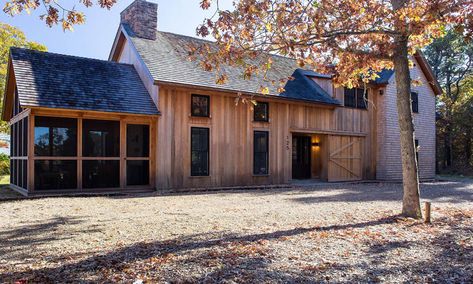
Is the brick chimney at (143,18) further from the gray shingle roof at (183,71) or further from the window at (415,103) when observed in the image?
the window at (415,103)

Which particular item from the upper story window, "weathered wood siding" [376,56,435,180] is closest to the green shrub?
the upper story window

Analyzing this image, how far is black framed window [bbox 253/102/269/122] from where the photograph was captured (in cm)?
1455

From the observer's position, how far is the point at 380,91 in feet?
59.5

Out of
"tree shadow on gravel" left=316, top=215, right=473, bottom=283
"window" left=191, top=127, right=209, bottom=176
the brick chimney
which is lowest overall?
"tree shadow on gravel" left=316, top=215, right=473, bottom=283

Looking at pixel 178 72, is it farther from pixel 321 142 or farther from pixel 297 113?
pixel 321 142

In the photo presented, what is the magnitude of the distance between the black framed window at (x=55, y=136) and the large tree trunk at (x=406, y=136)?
354 inches

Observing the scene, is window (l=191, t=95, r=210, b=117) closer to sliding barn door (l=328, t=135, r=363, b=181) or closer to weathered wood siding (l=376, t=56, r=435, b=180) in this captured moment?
sliding barn door (l=328, t=135, r=363, b=181)

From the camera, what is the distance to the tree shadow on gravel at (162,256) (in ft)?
13.2

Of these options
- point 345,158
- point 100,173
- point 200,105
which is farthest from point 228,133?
point 345,158

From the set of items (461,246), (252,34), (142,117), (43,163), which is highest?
(252,34)

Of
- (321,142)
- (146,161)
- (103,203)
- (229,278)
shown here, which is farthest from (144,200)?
(321,142)

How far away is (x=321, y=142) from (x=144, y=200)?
9.33 metres

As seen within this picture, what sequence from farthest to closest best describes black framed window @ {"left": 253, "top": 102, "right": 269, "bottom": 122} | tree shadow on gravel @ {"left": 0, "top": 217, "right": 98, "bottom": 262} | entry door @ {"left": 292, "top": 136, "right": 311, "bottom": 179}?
1. entry door @ {"left": 292, "top": 136, "right": 311, "bottom": 179}
2. black framed window @ {"left": 253, "top": 102, "right": 269, "bottom": 122}
3. tree shadow on gravel @ {"left": 0, "top": 217, "right": 98, "bottom": 262}

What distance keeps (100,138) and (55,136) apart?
127 centimetres
